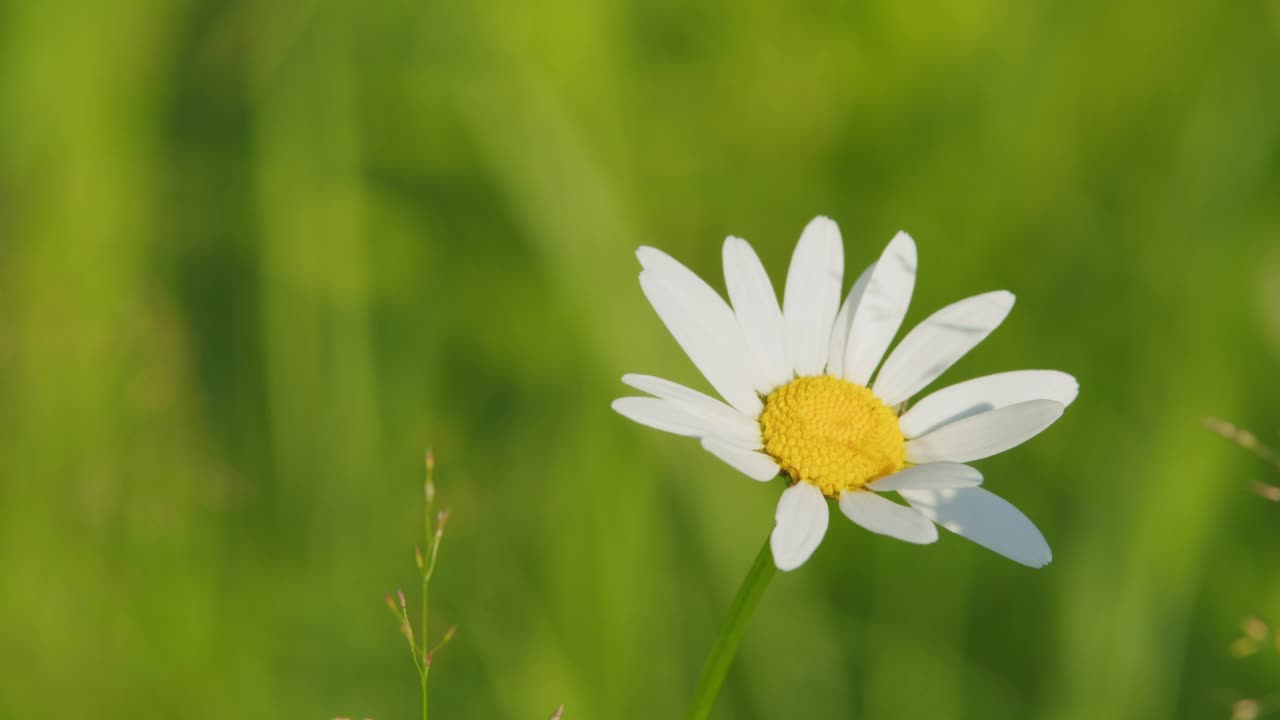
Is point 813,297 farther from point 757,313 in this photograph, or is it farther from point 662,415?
point 662,415

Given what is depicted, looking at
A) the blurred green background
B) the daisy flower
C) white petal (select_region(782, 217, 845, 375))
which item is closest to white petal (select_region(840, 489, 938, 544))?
the daisy flower

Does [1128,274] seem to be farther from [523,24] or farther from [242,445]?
[242,445]

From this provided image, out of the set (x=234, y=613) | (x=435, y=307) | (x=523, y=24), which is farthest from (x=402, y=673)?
(x=523, y=24)

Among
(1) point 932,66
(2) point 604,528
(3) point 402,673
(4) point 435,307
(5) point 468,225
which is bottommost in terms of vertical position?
(3) point 402,673

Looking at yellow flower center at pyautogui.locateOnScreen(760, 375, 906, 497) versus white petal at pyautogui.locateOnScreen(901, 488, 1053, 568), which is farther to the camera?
yellow flower center at pyautogui.locateOnScreen(760, 375, 906, 497)

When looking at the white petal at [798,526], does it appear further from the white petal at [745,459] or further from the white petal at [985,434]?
the white petal at [985,434]

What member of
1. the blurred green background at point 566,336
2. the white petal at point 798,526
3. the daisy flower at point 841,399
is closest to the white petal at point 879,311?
the daisy flower at point 841,399

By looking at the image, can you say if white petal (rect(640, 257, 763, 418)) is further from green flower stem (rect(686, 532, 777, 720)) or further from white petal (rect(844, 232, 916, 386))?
green flower stem (rect(686, 532, 777, 720))
